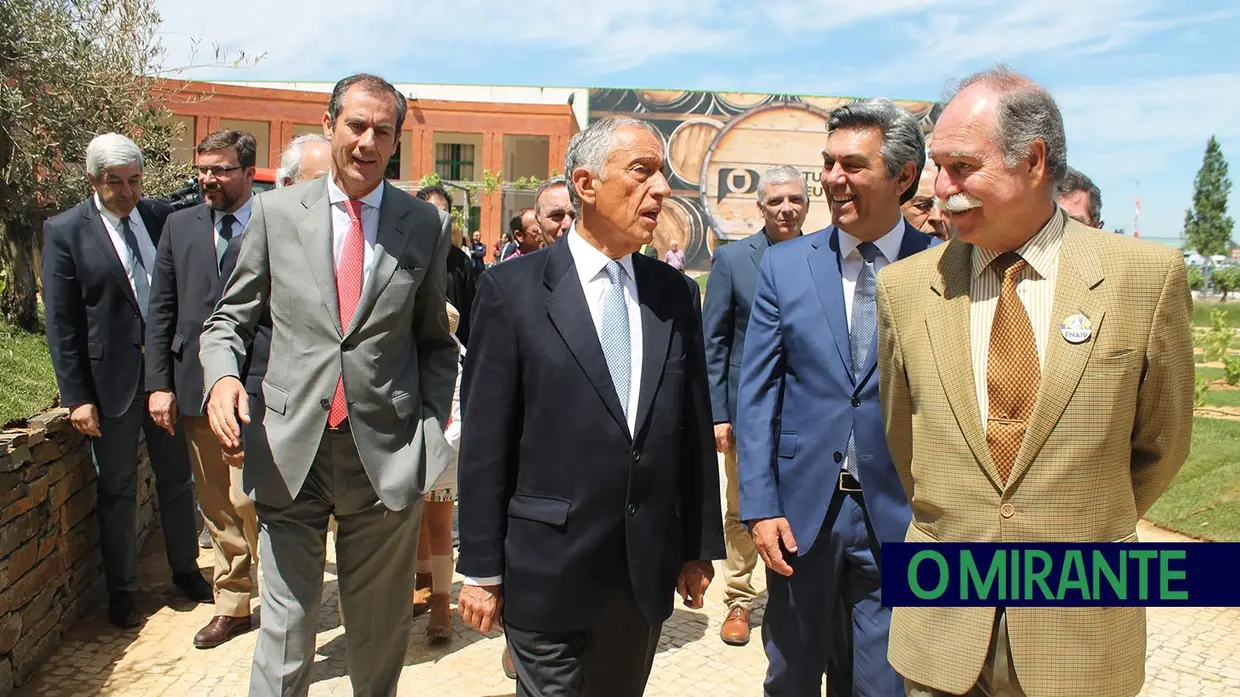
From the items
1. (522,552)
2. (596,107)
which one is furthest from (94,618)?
(596,107)

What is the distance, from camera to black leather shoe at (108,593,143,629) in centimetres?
521

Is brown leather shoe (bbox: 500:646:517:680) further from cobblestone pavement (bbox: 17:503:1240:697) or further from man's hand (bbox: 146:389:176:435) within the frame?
man's hand (bbox: 146:389:176:435)

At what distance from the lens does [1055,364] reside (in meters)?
2.22

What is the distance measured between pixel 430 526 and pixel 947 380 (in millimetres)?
3522

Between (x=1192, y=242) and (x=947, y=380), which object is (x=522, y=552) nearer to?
(x=947, y=380)

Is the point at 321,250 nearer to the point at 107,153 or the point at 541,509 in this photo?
the point at 541,509

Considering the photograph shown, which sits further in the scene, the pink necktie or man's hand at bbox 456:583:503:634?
the pink necktie

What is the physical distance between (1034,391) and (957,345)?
0.20 metres

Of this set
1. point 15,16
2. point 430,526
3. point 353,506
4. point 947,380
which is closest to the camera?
point 947,380

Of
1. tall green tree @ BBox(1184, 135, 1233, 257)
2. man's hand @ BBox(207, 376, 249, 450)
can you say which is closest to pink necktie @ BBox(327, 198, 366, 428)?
man's hand @ BBox(207, 376, 249, 450)

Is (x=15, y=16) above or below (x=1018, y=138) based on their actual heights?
above

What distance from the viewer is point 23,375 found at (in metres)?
6.03

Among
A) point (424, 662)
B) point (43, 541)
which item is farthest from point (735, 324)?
point (43, 541)

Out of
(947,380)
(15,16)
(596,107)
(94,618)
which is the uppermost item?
(596,107)
